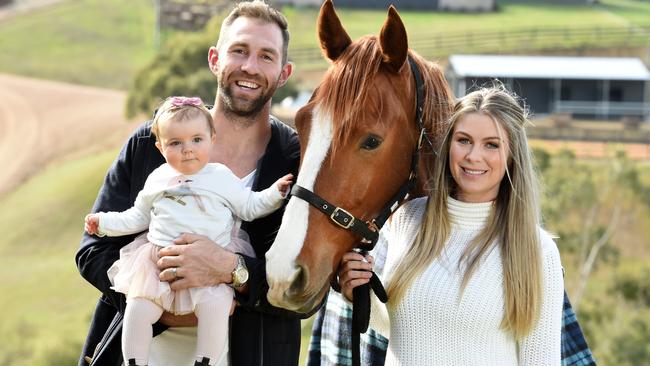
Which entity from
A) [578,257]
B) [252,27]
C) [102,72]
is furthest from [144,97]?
[252,27]

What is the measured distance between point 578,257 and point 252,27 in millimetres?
21040

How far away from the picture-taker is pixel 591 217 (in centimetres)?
2400

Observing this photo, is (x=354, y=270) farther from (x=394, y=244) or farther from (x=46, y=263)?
(x=46, y=263)

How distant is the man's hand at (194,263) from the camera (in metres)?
2.86

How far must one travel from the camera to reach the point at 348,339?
3482 millimetres

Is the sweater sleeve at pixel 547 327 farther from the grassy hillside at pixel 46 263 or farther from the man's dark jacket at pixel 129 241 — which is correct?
the grassy hillside at pixel 46 263

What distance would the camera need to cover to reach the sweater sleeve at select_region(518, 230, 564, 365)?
9.53 ft

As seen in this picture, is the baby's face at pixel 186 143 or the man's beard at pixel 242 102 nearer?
the baby's face at pixel 186 143

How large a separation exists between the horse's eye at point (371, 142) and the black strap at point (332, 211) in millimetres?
218

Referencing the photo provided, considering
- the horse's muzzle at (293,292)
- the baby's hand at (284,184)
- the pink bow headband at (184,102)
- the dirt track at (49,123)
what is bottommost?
the horse's muzzle at (293,292)

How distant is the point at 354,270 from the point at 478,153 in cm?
54

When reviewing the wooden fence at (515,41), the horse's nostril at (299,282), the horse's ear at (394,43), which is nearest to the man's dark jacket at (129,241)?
the horse's nostril at (299,282)

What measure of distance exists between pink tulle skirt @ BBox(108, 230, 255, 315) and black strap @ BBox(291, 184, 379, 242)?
387 mm

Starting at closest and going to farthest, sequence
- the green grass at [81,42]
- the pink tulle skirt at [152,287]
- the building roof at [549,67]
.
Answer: the pink tulle skirt at [152,287], the building roof at [549,67], the green grass at [81,42]
